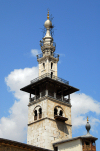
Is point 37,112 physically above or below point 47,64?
below

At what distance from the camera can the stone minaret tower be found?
169 feet

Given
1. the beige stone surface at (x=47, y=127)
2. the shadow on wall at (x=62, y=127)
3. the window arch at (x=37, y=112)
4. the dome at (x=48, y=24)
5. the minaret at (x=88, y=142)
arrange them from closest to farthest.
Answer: the minaret at (x=88, y=142), the beige stone surface at (x=47, y=127), the shadow on wall at (x=62, y=127), the window arch at (x=37, y=112), the dome at (x=48, y=24)

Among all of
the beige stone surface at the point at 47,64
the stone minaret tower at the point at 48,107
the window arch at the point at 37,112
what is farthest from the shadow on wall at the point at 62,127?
the beige stone surface at the point at 47,64

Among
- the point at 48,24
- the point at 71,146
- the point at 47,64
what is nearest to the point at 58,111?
the point at 71,146

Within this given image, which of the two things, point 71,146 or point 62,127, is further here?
point 62,127

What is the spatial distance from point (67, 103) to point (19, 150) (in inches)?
689

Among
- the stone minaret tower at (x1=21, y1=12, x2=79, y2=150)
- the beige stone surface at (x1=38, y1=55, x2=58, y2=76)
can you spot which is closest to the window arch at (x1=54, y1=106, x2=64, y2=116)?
the stone minaret tower at (x1=21, y1=12, x2=79, y2=150)

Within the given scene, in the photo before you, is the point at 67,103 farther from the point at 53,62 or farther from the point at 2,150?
the point at 2,150

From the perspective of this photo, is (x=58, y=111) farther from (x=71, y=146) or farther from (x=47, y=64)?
(x=47, y=64)

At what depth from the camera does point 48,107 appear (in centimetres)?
5322

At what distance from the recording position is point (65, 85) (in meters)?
56.7

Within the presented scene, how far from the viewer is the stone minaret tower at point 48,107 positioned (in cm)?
5159

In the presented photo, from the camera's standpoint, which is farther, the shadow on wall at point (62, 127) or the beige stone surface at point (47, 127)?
the shadow on wall at point (62, 127)

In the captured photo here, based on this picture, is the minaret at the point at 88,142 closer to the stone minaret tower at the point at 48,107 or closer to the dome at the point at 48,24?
the stone minaret tower at the point at 48,107
